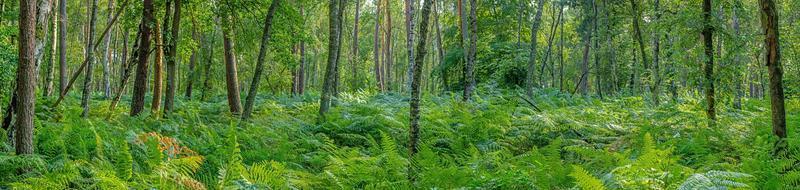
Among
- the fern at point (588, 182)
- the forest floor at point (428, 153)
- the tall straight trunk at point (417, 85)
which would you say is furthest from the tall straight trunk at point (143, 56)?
the fern at point (588, 182)

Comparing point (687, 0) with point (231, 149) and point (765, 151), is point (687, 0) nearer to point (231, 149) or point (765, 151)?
point (765, 151)

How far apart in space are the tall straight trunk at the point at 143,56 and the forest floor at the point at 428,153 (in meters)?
0.82

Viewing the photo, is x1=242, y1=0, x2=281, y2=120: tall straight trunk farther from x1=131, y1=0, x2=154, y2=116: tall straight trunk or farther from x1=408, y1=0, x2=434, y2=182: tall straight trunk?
x1=408, y1=0, x2=434, y2=182: tall straight trunk

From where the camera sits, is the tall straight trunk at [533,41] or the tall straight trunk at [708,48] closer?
the tall straight trunk at [708,48]

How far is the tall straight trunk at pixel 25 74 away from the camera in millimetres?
5391

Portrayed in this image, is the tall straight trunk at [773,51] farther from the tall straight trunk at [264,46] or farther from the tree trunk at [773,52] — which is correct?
the tall straight trunk at [264,46]

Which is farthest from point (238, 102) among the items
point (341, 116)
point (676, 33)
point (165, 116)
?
point (676, 33)

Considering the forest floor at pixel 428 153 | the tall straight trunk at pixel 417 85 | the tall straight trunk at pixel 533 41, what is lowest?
the forest floor at pixel 428 153

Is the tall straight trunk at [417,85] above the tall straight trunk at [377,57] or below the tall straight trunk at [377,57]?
below

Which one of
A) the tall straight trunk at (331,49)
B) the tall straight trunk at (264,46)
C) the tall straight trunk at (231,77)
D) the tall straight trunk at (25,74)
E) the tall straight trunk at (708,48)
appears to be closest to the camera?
the tall straight trunk at (25,74)

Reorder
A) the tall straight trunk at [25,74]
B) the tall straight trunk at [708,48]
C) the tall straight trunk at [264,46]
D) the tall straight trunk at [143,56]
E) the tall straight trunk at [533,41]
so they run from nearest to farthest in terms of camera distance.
Answer: the tall straight trunk at [25,74], the tall straight trunk at [708,48], the tall straight trunk at [143,56], the tall straight trunk at [264,46], the tall straight trunk at [533,41]

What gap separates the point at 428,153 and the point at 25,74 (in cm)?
420

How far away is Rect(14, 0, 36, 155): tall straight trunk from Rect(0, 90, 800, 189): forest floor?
31cm

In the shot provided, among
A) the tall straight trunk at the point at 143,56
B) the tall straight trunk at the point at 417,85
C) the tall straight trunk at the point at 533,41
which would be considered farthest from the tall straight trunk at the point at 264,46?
the tall straight trunk at the point at 533,41
